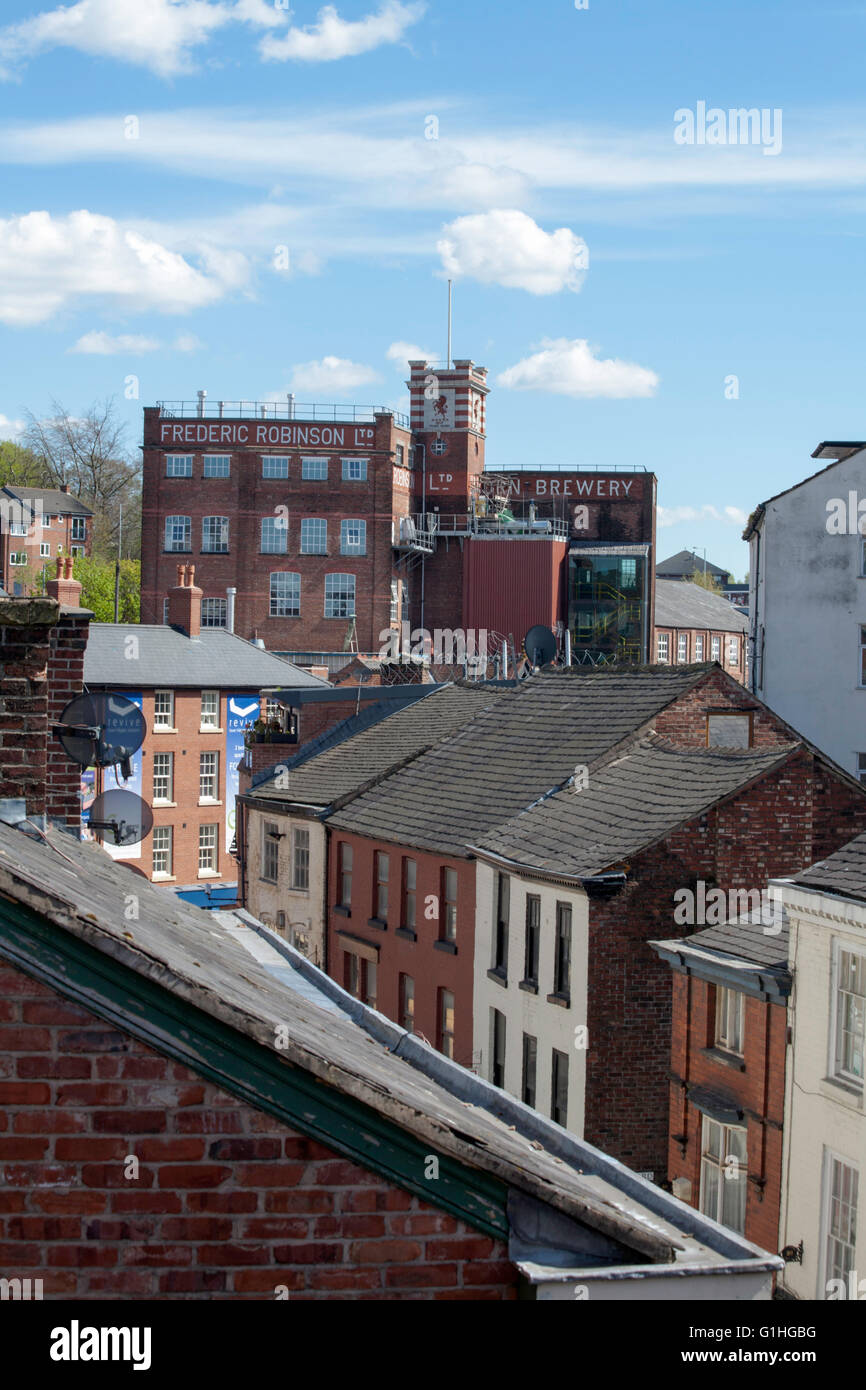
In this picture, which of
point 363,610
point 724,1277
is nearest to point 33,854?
point 724,1277

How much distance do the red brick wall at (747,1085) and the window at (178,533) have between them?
207 ft

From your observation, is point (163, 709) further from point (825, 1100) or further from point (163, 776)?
point (825, 1100)

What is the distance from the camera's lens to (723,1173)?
19984mm

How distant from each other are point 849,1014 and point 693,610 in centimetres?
9032

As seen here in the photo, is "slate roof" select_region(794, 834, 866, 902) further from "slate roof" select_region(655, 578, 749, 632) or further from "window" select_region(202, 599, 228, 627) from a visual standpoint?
"slate roof" select_region(655, 578, 749, 632)

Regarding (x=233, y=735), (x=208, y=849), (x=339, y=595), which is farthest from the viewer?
(x=339, y=595)

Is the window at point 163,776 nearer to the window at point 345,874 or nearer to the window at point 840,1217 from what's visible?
the window at point 345,874

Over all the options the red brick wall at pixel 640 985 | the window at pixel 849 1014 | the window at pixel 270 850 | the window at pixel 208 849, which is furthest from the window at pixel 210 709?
the window at pixel 849 1014

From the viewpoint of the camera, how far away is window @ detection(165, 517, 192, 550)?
81.0 meters

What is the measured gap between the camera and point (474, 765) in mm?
31672

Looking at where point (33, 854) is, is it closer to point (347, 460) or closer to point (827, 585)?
point (827, 585)

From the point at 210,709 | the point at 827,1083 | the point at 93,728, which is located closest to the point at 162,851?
the point at 210,709

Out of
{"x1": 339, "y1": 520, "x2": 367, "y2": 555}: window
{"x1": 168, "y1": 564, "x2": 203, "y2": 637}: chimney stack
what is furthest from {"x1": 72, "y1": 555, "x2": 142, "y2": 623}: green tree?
{"x1": 168, "y1": 564, "x2": 203, "y2": 637}: chimney stack

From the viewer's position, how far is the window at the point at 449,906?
28484 millimetres
